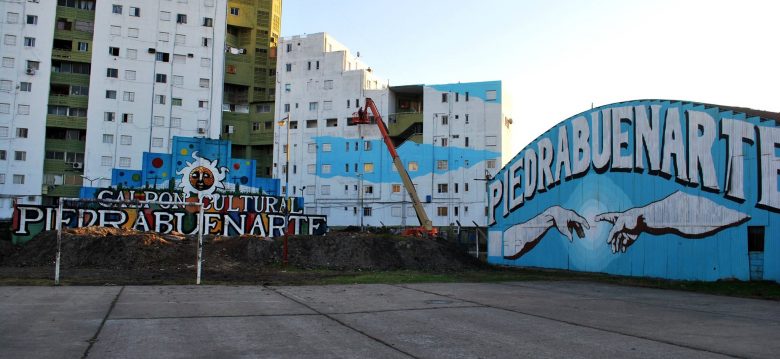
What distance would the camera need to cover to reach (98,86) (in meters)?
82.1

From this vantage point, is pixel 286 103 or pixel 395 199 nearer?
pixel 395 199

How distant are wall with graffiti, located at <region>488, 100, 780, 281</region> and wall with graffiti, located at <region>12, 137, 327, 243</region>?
50.5 ft

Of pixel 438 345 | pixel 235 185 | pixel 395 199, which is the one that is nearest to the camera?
pixel 438 345

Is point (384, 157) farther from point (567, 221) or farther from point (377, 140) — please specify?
point (567, 221)

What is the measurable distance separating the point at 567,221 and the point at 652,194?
6.08 metres

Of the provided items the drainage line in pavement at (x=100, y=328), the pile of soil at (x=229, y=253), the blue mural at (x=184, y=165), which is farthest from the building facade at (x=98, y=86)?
the drainage line in pavement at (x=100, y=328)

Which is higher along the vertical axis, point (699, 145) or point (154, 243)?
point (699, 145)

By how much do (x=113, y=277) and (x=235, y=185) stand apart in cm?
3474

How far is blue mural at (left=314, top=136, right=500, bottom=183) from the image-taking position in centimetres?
8231

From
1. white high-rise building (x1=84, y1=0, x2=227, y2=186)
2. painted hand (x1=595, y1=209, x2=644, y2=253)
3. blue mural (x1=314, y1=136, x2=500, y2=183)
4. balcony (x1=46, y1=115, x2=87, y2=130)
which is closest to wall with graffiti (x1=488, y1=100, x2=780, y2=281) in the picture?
painted hand (x1=595, y1=209, x2=644, y2=253)

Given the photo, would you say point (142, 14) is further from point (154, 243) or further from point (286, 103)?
point (154, 243)

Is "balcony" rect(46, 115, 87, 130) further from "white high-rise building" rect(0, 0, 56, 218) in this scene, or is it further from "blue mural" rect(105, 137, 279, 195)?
"blue mural" rect(105, 137, 279, 195)

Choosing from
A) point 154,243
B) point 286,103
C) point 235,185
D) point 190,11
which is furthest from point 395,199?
point 154,243

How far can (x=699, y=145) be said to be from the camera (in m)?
27.6
